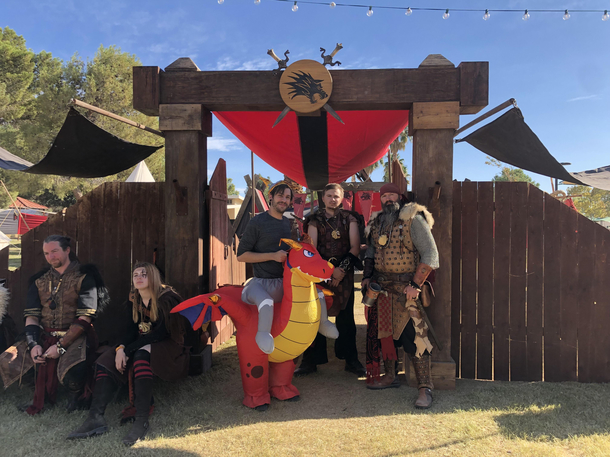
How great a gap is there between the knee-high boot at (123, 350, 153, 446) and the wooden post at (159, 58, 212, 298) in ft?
2.32

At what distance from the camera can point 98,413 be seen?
7.40 ft

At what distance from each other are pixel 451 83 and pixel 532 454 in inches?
99.2

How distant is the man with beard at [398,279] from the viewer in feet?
8.59

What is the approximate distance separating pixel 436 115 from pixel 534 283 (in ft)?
5.16

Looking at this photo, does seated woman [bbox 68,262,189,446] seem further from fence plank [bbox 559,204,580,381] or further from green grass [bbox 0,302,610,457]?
fence plank [bbox 559,204,580,381]

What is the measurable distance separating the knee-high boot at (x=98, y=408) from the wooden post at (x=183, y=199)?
Result: 2.68ft

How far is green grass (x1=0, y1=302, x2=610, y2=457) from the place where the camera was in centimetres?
204

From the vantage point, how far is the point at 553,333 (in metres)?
2.95

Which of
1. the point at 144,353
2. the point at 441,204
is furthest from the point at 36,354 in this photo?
the point at 441,204

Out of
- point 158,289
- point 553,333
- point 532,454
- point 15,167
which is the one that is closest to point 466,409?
point 532,454

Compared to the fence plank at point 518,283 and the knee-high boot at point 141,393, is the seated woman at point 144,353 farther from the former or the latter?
the fence plank at point 518,283

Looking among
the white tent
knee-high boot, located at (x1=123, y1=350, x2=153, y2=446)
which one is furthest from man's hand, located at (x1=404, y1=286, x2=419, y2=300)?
the white tent

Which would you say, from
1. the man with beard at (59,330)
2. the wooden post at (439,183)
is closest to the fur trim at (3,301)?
the man with beard at (59,330)

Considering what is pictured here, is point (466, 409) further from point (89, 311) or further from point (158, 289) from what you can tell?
point (89, 311)
